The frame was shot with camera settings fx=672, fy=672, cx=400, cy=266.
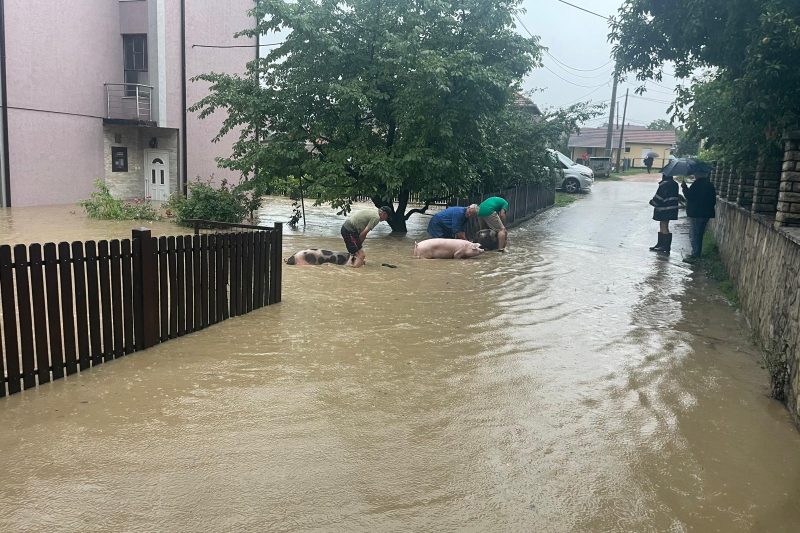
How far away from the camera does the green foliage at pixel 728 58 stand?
25.8 feet

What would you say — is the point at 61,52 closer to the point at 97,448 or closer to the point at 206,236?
the point at 206,236

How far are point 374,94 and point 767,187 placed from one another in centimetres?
843

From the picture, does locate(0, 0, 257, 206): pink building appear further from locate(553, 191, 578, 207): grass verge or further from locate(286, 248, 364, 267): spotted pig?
locate(553, 191, 578, 207): grass verge

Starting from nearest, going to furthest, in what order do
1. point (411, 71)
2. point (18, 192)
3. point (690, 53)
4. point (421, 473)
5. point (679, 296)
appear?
point (421, 473) → point (679, 296) → point (690, 53) → point (411, 71) → point (18, 192)

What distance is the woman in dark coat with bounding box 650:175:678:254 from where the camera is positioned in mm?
13927

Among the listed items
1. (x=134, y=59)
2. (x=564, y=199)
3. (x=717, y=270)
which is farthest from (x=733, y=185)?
(x=134, y=59)

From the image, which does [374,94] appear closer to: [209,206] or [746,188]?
[209,206]

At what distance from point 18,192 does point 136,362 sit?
17567 mm

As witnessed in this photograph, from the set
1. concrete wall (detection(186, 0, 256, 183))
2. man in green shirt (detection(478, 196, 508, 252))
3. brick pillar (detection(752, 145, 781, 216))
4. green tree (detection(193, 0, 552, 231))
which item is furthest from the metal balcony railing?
brick pillar (detection(752, 145, 781, 216))

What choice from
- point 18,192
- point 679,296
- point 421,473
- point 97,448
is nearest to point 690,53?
point 679,296

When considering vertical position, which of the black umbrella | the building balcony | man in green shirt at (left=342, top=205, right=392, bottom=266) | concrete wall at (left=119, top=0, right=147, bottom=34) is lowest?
man in green shirt at (left=342, top=205, right=392, bottom=266)

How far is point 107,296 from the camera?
5.54m

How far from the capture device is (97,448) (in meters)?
4.04

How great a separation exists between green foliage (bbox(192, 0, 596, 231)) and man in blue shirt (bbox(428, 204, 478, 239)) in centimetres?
151
